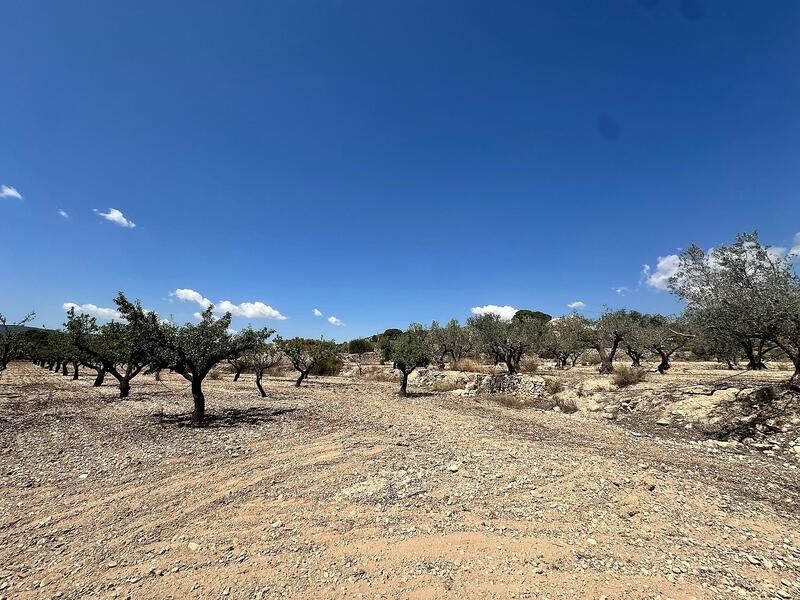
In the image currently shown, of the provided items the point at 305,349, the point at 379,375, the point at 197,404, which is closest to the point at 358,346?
the point at 379,375

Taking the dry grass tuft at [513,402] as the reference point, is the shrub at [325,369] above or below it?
above

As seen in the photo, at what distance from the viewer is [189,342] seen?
1834cm

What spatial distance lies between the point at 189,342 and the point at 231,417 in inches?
184

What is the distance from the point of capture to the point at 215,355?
63.2 feet

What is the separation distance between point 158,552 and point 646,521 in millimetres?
9723

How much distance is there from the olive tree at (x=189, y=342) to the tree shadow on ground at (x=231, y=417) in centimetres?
65

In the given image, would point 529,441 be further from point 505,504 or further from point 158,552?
point 158,552

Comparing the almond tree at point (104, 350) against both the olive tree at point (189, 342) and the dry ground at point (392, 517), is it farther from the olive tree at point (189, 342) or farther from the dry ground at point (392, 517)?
the dry ground at point (392, 517)

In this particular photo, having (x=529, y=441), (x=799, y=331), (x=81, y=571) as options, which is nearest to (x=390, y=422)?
(x=529, y=441)

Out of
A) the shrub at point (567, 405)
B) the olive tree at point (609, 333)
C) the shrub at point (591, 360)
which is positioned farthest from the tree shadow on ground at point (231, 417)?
the shrub at point (591, 360)

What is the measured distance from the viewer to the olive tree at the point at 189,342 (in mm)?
18156

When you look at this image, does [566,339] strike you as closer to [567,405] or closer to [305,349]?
[567,405]

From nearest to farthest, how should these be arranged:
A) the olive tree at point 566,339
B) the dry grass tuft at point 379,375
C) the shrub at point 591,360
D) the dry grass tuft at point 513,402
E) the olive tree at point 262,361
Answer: the dry grass tuft at point 513,402, the olive tree at point 262,361, the dry grass tuft at point 379,375, the olive tree at point 566,339, the shrub at point 591,360

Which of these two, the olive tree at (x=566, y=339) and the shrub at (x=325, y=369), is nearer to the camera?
the olive tree at (x=566, y=339)
